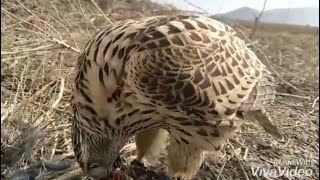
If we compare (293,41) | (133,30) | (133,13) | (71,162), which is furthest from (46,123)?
(293,41)

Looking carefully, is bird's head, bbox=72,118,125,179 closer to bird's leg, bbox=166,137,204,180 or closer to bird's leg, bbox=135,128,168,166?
bird's leg, bbox=166,137,204,180

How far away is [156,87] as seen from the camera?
2.39 m

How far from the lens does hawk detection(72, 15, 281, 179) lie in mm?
2426

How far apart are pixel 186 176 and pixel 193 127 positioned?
1.56ft

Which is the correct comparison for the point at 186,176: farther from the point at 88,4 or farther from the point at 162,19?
the point at 88,4

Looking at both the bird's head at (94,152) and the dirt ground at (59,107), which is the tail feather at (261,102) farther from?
the bird's head at (94,152)

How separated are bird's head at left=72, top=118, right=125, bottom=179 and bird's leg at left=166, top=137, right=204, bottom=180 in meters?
0.40

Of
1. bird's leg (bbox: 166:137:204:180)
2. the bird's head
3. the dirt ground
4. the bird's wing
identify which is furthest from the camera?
the dirt ground

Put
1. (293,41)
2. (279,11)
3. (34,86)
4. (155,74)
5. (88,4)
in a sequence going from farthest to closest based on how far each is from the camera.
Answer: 1. (293,41)
2. (88,4)
3. (34,86)
4. (279,11)
5. (155,74)

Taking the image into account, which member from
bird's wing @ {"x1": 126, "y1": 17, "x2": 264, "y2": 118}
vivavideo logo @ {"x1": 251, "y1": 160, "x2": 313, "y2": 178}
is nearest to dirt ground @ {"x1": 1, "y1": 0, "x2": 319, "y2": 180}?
vivavideo logo @ {"x1": 251, "y1": 160, "x2": 313, "y2": 178}

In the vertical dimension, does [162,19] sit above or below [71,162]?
above

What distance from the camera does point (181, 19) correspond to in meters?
2.73

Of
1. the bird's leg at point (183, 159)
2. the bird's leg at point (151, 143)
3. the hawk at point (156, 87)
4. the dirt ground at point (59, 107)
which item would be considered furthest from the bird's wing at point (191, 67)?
the dirt ground at point (59, 107)

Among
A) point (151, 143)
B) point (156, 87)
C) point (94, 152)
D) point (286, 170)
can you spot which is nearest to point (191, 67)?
point (156, 87)
